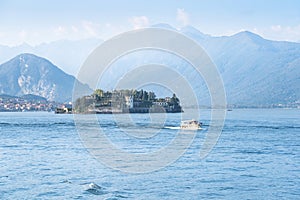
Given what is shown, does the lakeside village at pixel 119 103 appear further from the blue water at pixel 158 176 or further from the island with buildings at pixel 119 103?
the blue water at pixel 158 176

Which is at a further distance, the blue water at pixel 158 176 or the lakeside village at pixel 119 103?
the lakeside village at pixel 119 103

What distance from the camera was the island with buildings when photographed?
168 m

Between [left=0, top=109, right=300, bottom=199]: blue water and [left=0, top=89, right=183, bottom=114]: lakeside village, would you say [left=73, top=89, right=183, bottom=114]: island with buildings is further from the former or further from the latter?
[left=0, top=109, right=300, bottom=199]: blue water

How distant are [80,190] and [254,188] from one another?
9.78 m

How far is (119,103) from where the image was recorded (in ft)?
570

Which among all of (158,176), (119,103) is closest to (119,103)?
(119,103)

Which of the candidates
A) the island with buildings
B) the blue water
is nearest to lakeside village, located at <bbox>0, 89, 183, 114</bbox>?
the island with buildings

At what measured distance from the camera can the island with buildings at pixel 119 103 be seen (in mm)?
168000

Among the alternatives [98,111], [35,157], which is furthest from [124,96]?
[35,157]

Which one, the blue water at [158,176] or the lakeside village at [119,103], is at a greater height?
the lakeside village at [119,103]

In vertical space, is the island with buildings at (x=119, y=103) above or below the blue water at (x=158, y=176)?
above

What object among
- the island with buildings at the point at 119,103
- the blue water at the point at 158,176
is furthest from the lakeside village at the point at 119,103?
the blue water at the point at 158,176

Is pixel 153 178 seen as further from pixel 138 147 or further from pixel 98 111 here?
pixel 98 111

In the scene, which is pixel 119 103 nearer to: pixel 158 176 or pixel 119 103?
pixel 119 103
